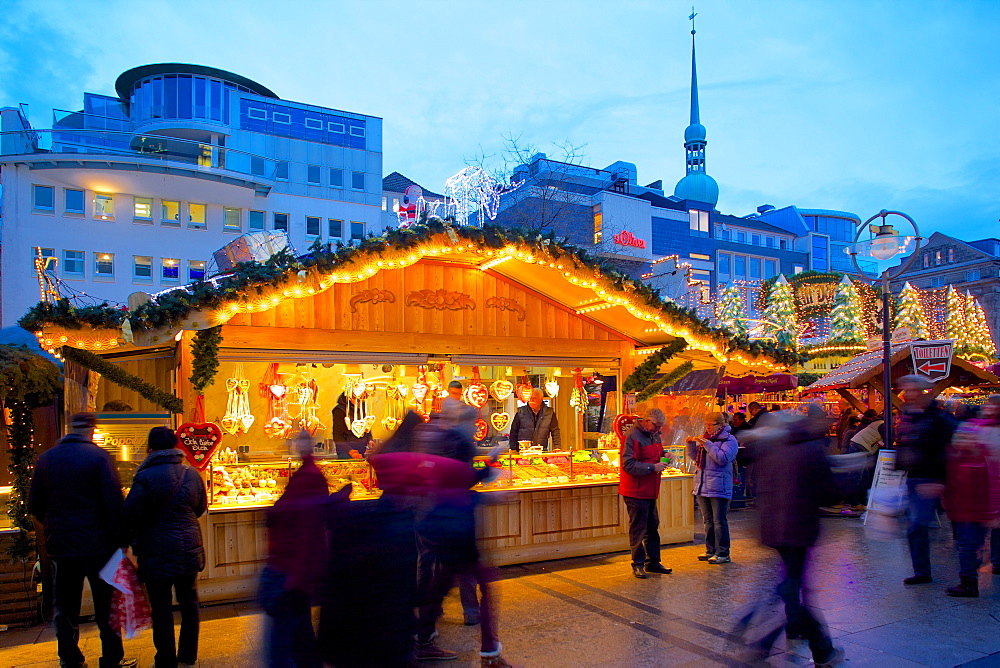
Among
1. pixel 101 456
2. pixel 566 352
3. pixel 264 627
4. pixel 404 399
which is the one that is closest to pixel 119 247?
pixel 404 399

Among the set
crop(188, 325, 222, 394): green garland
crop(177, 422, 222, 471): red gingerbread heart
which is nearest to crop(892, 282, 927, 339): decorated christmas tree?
crop(188, 325, 222, 394): green garland

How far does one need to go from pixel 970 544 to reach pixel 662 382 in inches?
165

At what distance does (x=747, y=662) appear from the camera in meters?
4.93

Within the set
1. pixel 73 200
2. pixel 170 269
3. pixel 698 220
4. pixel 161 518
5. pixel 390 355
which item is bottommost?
pixel 161 518

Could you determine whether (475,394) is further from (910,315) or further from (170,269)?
(170,269)

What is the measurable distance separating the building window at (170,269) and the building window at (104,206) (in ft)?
8.83

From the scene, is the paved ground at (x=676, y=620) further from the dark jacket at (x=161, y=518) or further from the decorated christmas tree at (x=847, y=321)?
the decorated christmas tree at (x=847, y=321)

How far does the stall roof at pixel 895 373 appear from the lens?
480 inches

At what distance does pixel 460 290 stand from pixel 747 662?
17.9ft

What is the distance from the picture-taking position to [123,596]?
186 inches

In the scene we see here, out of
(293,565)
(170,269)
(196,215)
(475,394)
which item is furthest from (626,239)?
(293,565)

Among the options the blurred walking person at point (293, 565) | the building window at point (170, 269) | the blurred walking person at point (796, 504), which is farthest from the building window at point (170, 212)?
the blurred walking person at point (796, 504)

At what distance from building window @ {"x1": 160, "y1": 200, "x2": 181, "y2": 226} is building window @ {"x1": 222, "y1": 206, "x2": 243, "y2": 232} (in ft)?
6.04

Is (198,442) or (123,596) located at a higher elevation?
(198,442)
